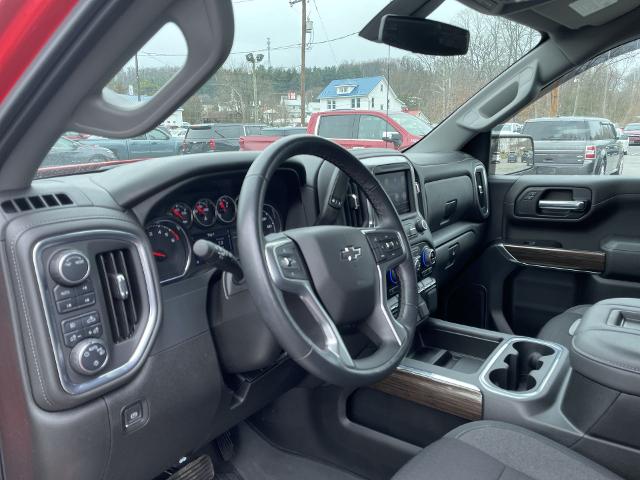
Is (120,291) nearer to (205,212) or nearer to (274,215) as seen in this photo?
(205,212)

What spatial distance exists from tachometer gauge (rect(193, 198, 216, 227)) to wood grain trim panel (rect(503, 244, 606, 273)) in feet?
6.37

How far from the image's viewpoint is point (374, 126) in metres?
2.80

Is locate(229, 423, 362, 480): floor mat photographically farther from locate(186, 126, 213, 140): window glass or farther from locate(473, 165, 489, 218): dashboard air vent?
locate(473, 165, 489, 218): dashboard air vent

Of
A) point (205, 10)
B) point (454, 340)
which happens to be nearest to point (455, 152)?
point (454, 340)

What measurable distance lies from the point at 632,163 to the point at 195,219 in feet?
7.52

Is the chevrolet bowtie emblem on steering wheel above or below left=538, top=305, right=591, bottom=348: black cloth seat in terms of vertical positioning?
above

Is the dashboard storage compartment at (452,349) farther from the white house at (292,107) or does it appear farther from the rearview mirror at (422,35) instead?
the rearview mirror at (422,35)

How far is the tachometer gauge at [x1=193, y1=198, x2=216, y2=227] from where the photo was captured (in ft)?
5.15

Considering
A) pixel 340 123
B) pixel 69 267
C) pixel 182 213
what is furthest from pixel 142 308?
pixel 340 123

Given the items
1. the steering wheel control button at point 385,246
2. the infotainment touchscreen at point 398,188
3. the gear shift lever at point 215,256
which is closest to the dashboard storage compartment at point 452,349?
the infotainment touchscreen at point 398,188

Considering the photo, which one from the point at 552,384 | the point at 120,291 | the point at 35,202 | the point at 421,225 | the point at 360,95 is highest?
the point at 360,95

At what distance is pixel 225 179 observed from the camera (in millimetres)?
1629

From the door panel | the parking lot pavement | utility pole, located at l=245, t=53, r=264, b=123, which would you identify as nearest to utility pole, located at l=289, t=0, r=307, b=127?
utility pole, located at l=245, t=53, r=264, b=123

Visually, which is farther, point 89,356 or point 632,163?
point 632,163
